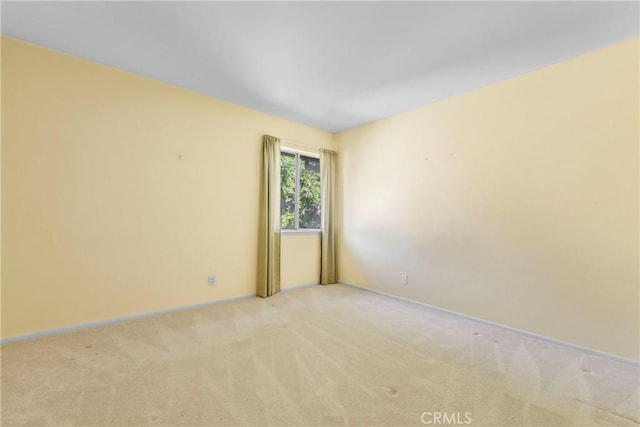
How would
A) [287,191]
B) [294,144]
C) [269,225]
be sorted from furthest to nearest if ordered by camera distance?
[287,191] → [294,144] → [269,225]

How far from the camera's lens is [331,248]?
4586 mm

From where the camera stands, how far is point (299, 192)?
4.46 meters

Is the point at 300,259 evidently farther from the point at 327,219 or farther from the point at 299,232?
the point at 327,219

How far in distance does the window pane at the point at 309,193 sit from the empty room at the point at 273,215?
0.79 m

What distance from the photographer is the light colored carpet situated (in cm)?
154

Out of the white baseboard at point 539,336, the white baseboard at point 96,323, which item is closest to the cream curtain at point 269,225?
the white baseboard at point 96,323

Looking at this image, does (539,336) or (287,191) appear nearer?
(539,336)

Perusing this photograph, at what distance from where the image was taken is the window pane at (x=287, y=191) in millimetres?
4281

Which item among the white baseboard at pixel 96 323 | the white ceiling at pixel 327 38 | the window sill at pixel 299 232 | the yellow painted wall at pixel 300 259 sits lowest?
the white baseboard at pixel 96 323

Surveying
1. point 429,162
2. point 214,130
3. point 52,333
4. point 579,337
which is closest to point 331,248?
point 429,162

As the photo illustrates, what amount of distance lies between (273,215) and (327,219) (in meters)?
1.07

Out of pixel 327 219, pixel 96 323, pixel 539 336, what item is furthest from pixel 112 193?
pixel 539 336

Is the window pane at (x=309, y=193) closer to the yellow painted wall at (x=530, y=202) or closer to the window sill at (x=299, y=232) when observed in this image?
the window sill at (x=299, y=232)

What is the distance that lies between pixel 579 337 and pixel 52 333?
4.76 metres
